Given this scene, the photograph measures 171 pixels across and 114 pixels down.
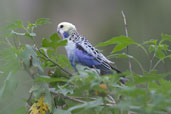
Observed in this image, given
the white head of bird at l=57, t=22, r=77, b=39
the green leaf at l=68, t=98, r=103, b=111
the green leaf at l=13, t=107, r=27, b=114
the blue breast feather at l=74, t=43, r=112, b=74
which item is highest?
the white head of bird at l=57, t=22, r=77, b=39

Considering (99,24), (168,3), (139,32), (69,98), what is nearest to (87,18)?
(99,24)

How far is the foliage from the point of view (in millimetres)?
891

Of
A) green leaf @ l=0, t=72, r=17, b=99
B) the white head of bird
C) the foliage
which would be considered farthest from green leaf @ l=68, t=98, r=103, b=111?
the white head of bird

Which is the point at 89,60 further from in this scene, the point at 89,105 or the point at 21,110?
the point at 89,105

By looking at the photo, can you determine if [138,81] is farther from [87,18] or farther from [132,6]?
[132,6]

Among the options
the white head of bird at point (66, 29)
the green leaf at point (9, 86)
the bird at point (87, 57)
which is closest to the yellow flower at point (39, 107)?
the green leaf at point (9, 86)

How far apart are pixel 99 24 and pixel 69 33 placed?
2693 mm

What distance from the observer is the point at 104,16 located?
5.11 metres

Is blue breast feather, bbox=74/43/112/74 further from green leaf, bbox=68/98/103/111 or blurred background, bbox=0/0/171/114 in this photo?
blurred background, bbox=0/0/171/114

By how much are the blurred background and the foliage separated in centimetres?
304

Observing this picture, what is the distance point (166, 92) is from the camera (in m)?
0.87

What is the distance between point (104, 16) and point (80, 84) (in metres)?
4.17

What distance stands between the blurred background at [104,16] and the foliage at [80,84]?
3041 mm

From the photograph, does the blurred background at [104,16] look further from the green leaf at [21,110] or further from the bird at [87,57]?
the green leaf at [21,110]
